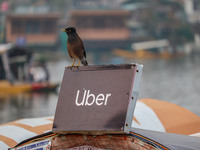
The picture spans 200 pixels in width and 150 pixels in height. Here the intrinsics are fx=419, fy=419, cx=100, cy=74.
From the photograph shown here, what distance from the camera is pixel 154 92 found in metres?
37.4

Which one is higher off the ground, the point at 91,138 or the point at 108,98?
the point at 108,98

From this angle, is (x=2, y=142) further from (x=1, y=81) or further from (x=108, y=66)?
(x=1, y=81)

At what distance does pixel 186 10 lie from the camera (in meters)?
75.8

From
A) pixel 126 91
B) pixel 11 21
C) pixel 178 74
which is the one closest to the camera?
→ pixel 126 91

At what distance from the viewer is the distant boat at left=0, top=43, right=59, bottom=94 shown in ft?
112

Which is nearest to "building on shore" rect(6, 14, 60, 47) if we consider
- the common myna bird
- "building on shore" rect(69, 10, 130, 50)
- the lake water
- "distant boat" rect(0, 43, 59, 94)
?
"building on shore" rect(69, 10, 130, 50)

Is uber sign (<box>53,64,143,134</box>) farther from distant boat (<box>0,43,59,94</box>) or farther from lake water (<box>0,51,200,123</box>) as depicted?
distant boat (<box>0,43,59,94</box>)

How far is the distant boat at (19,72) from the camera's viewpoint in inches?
1346

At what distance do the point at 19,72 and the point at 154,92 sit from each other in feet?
39.7

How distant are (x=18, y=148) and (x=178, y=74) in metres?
52.7

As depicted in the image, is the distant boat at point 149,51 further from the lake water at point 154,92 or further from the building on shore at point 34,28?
the building on shore at point 34,28

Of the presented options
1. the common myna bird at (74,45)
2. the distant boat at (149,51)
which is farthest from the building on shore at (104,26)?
the common myna bird at (74,45)

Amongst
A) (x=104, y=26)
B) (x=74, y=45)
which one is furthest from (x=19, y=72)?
(x=74, y=45)

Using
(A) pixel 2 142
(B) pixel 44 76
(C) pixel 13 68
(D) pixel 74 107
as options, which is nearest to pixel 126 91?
(D) pixel 74 107
